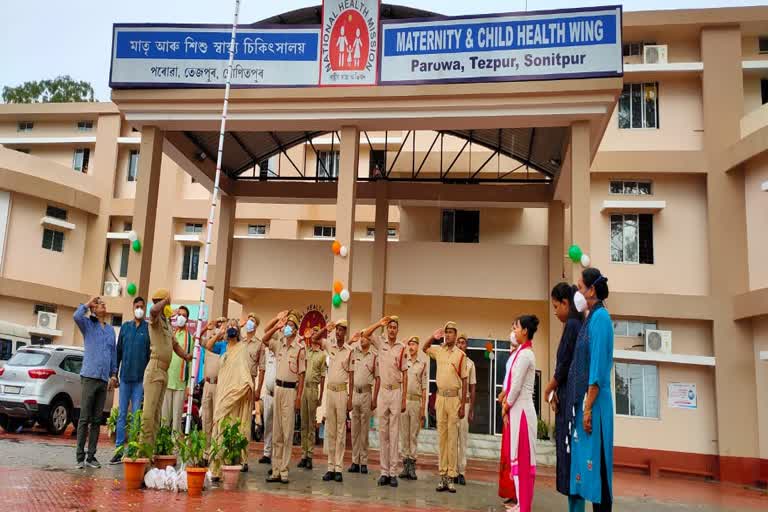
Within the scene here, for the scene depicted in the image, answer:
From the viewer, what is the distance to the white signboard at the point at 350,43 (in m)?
10.8

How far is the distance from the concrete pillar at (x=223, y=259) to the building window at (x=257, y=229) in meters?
6.61

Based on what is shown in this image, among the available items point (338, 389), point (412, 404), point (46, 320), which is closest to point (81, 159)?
point (46, 320)

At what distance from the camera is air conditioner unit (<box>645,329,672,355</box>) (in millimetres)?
14023

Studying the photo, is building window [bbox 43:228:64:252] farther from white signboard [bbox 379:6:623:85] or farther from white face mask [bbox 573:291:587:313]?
white face mask [bbox 573:291:587:313]

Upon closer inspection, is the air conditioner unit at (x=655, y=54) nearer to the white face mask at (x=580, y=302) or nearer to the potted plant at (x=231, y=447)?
the white face mask at (x=580, y=302)

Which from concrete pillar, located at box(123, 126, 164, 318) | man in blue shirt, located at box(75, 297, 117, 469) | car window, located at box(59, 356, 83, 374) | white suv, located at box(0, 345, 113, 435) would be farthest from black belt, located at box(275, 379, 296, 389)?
car window, located at box(59, 356, 83, 374)

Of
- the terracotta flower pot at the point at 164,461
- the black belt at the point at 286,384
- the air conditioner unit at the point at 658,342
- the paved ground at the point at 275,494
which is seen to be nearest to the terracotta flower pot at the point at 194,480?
the paved ground at the point at 275,494

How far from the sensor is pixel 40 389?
38.8ft

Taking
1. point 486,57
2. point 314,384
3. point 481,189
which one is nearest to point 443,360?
point 314,384

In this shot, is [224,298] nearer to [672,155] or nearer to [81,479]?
[81,479]

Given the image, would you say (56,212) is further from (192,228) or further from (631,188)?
(631,188)

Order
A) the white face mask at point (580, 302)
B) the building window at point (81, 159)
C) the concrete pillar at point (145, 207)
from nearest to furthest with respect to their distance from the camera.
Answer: the white face mask at point (580, 302), the concrete pillar at point (145, 207), the building window at point (81, 159)

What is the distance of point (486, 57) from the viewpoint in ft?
33.9

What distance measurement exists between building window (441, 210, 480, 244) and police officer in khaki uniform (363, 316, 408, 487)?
27.7ft
